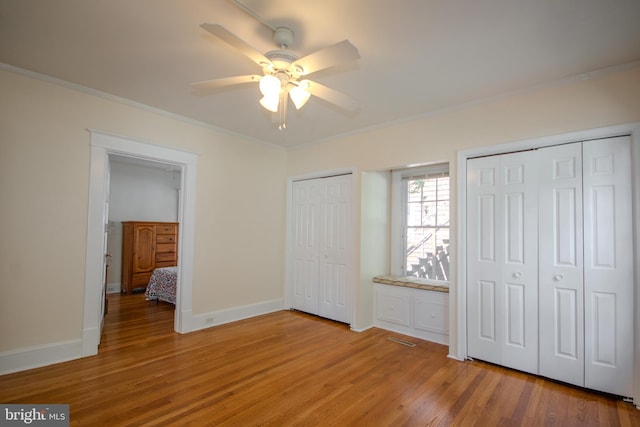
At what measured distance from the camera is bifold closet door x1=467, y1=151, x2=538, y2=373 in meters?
2.92

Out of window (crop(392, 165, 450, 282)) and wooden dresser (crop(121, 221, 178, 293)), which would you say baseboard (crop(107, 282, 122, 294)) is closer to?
wooden dresser (crop(121, 221, 178, 293))

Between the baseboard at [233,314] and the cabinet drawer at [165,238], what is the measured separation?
10.5ft

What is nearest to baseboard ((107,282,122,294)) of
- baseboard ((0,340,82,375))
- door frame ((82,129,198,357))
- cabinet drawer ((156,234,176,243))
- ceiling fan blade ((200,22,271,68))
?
cabinet drawer ((156,234,176,243))

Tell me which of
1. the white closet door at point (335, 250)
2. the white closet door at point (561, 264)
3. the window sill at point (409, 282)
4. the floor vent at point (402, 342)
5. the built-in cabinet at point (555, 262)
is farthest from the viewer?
the white closet door at point (335, 250)

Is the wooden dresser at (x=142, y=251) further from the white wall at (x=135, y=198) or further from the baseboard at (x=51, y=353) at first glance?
the baseboard at (x=51, y=353)

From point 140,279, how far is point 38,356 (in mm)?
3597

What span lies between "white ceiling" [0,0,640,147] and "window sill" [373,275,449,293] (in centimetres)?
209

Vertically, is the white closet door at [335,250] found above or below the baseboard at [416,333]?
above

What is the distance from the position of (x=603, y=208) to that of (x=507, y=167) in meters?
0.82

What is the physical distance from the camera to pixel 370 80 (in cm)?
281

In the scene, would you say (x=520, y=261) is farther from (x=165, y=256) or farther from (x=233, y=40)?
(x=165, y=256)

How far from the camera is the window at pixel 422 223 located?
13.4ft

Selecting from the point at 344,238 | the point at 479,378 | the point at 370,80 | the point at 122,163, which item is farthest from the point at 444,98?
the point at 122,163

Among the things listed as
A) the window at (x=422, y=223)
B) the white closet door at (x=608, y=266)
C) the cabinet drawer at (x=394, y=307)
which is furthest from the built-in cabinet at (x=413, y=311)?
the white closet door at (x=608, y=266)
